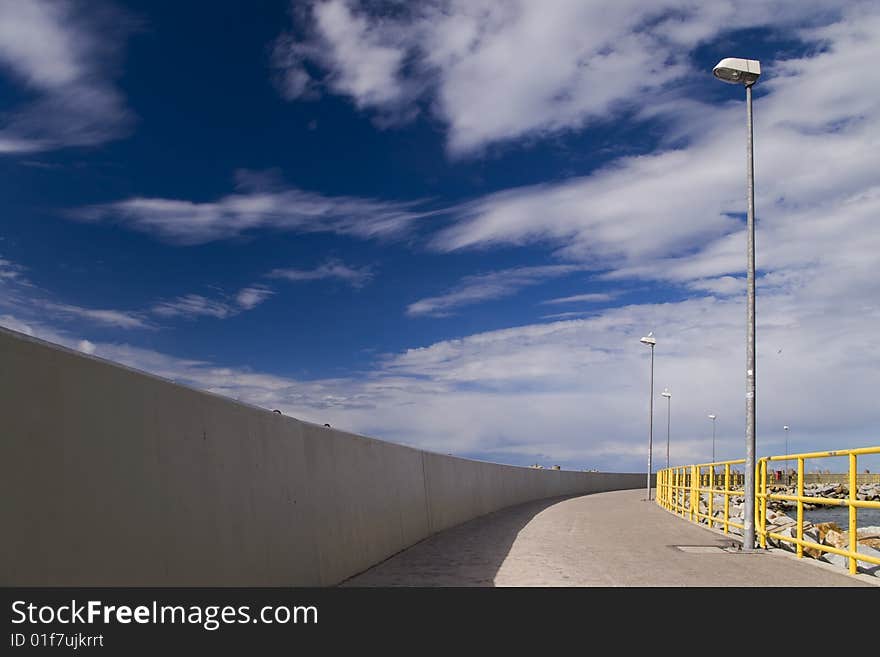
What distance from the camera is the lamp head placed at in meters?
15.4

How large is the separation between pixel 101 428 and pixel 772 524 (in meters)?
29.7

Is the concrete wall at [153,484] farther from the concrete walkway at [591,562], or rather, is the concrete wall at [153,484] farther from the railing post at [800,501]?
the railing post at [800,501]

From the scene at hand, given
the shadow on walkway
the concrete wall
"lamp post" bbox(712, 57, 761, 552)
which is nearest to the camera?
the concrete wall

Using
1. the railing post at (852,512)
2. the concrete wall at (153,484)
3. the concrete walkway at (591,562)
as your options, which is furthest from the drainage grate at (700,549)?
the concrete wall at (153,484)

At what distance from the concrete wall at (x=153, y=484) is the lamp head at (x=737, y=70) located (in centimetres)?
1013

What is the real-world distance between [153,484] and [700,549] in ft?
36.5

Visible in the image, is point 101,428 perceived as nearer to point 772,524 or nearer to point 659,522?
point 659,522

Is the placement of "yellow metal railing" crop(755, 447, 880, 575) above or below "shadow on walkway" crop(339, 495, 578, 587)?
above

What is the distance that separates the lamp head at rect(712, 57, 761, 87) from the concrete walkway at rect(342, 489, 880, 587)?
8.39 metres

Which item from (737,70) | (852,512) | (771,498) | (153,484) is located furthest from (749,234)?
(153,484)

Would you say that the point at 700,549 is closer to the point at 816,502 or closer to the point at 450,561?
the point at 816,502

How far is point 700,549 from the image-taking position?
1417cm

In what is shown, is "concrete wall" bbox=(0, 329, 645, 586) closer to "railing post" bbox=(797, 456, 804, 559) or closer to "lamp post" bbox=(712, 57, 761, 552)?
"railing post" bbox=(797, 456, 804, 559)

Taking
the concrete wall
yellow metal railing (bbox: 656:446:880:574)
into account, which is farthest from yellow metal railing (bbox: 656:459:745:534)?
the concrete wall
